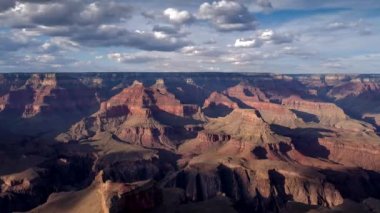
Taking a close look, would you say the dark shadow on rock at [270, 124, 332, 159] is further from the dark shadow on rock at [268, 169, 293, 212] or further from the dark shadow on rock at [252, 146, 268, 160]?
the dark shadow on rock at [268, 169, 293, 212]

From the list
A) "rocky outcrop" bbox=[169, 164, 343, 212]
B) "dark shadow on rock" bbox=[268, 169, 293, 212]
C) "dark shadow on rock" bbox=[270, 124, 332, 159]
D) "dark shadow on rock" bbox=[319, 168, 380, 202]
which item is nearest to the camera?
"dark shadow on rock" bbox=[268, 169, 293, 212]

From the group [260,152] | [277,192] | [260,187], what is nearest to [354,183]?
[277,192]

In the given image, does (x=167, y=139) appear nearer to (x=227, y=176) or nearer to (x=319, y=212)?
(x=227, y=176)

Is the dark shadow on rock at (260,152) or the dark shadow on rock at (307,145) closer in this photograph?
the dark shadow on rock at (260,152)

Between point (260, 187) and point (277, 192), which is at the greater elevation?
point (260, 187)

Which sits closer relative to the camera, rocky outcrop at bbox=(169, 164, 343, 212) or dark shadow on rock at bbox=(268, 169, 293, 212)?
dark shadow on rock at bbox=(268, 169, 293, 212)

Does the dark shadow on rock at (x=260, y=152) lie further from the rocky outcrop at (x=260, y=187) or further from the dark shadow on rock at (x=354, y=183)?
the dark shadow on rock at (x=354, y=183)

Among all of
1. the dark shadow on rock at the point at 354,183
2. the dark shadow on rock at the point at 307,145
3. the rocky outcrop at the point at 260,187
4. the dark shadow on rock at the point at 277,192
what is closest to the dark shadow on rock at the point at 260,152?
the dark shadow on rock at the point at 307,145

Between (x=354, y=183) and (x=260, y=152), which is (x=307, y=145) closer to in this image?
(x=260, y=152)

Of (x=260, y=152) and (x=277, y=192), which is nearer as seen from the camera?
(x=277, y=192)

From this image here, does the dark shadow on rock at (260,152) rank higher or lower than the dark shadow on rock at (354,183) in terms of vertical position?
higher

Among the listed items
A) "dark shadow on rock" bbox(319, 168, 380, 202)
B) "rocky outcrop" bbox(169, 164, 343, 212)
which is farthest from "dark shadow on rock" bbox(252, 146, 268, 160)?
"dark shadow on rock" bbox(319, 168, 380, 202)

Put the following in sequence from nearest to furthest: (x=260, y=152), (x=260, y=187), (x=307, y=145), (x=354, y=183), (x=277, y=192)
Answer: (x=277, y=192) → (x=260, y=187) → (x=354, y=183) → (x=260, y=152) → (x=307, y=145)

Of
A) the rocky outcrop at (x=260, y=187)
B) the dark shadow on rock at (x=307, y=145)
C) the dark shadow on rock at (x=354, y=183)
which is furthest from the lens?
the dark shadow on rock at (x=307, y=145)
